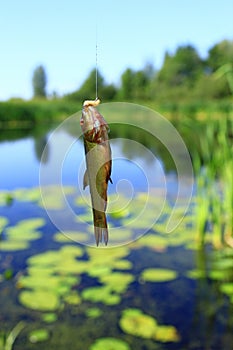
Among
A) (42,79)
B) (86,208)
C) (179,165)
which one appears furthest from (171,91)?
(86,208)

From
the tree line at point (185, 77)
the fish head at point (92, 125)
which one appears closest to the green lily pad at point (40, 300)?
the fish head at point (92, 125)

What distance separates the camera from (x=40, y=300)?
261cm

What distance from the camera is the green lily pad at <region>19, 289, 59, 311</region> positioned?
8.41 feet

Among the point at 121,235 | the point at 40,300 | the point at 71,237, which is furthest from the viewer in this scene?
the point at 121,235

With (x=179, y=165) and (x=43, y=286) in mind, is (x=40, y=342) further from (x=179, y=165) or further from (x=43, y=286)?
(x=179, y=165)

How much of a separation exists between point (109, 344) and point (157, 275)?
37.1 inches

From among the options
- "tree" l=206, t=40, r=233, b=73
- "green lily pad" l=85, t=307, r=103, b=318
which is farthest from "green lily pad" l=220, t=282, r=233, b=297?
"tree" l=206, t=40, r=233, b=73

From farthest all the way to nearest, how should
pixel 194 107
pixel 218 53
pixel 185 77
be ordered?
pixel 185 77 < pixel 218 53 < pixel 194 107

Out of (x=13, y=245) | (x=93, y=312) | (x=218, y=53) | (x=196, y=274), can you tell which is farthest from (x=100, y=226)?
(x=218, y=53)

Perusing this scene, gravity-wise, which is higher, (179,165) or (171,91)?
(171,91)

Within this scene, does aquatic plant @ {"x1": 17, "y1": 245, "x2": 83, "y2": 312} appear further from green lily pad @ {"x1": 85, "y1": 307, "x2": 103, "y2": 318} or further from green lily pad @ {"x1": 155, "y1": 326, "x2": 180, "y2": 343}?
green lily pad @ {"x1": 155, "y1": 326, "x2": 180, "y2": 343}

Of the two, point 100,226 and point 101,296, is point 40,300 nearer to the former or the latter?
point 101,296

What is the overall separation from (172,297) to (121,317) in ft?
1.55

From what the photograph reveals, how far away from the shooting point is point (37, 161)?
334 inches
